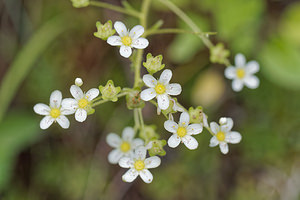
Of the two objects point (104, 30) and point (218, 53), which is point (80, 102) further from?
point (218, 53)

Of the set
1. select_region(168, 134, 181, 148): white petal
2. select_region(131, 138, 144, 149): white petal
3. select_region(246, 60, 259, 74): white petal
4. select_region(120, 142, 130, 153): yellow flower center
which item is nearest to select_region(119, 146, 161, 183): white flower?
select_region(168, 134, 181, 148): white petal

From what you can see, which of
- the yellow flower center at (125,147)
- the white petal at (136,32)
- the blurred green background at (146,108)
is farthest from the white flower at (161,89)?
the blurred green background at (146,108)

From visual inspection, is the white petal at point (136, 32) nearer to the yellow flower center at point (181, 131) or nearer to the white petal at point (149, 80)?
the white petal at point (149, 80)

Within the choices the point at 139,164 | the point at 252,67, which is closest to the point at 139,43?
the point at 139,164

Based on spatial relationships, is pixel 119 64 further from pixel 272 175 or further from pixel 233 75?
pixel 272 175

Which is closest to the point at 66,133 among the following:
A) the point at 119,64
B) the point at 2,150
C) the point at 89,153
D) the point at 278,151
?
the point at 89,153

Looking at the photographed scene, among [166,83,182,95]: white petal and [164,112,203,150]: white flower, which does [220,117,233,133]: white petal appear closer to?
[164,112,203,150]: white flower
